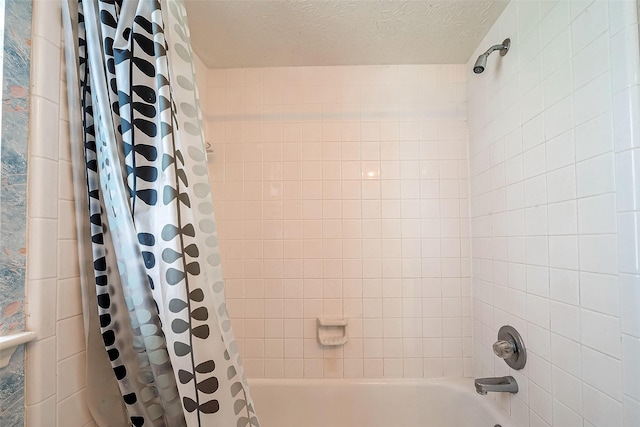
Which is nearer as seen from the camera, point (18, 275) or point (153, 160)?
point (18, 275)

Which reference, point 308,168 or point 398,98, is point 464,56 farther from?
point 308,168

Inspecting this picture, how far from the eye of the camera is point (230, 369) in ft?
2.68

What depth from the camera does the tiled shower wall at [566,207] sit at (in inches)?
27.8

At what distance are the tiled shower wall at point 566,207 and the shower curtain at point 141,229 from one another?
3.31 ft

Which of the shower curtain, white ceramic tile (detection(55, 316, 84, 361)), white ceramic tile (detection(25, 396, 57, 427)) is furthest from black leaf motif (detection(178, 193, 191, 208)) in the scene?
white ceramic tile (detection(25, 396, 57, 427))

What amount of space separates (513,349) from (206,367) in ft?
3.71

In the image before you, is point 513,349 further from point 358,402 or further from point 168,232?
point 168,232

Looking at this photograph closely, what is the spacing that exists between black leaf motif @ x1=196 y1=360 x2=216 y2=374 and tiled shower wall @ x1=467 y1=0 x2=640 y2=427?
3.44 feet

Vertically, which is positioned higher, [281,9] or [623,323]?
[281,9]

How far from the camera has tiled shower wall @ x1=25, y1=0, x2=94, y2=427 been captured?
69 cm

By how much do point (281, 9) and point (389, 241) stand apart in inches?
47.8

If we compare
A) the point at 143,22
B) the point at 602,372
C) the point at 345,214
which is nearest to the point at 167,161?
the point at 143,22

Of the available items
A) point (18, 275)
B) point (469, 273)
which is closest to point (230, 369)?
point (18, 275)

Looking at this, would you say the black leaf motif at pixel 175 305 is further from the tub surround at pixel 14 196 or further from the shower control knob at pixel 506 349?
the shower control knob at pixel 506 349
